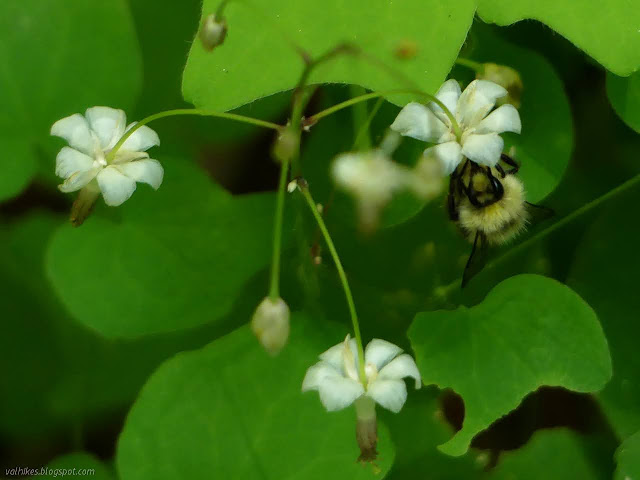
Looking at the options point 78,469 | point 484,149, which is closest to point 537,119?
point 484,149

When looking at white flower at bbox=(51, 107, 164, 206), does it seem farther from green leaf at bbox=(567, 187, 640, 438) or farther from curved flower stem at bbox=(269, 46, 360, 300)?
green leaf at bbox=(567, 187, 640, 438)

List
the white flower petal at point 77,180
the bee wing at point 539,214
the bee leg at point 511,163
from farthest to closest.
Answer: the bee wing at point 539,214
the bee leg at point 511,163
the white flower petal at point 77,180

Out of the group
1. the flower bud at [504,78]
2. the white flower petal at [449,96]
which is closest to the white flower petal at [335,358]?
the white flower petal at [449,96]

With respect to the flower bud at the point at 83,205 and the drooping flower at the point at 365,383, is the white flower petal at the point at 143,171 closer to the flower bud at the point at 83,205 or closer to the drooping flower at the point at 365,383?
the flower bud at the point at 83,205

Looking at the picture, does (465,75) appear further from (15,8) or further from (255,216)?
(15,8)

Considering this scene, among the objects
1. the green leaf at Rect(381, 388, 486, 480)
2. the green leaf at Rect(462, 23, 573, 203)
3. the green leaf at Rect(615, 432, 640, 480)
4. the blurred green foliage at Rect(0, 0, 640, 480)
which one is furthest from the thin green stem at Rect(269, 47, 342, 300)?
the green leaf at Rect(615, 432, 640, 480)

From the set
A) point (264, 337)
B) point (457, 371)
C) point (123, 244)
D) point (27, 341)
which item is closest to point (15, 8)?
point (123, 244)
